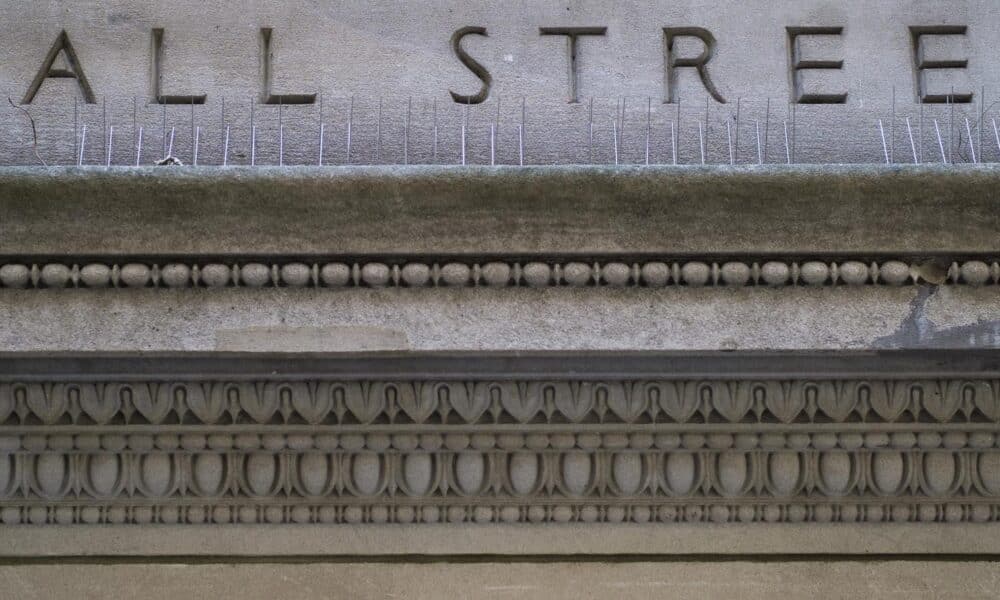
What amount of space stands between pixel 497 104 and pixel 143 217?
1005 millimetres

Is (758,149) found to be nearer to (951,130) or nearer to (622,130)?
(622,130)

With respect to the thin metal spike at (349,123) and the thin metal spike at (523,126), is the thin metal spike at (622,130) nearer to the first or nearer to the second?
the thin metal spike at (523,126)

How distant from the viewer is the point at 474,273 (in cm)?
359

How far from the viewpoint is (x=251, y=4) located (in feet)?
13.3

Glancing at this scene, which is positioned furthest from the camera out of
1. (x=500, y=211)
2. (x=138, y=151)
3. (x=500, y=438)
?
(x=138, y=151)

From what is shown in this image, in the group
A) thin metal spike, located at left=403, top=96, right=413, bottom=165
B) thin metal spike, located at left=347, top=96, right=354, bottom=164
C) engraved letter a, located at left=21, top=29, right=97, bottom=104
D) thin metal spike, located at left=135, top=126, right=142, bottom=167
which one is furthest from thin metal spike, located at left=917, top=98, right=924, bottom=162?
engraved letter a, located at left=21, top=29, right=97, bottom=104

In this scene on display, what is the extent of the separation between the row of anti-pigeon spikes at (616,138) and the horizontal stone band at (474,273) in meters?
0.38

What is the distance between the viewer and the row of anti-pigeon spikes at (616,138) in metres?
3.87

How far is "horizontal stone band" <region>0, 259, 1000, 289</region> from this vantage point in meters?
3.58

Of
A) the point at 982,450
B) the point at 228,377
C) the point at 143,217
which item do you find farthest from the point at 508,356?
the point at 982,450

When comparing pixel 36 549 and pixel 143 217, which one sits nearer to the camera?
pixel 143 217

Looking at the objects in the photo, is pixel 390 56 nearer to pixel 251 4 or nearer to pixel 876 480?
pixel 251 4

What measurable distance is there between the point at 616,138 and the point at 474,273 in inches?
24.1

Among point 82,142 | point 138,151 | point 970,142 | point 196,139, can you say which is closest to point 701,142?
point 970,142
